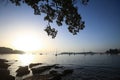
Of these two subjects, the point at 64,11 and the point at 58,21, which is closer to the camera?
the point at 64,11

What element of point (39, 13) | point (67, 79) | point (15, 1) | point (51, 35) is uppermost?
point (15, 1)

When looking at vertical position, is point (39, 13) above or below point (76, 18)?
above

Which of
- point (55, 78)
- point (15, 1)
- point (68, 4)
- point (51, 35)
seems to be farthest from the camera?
point (55, 78)

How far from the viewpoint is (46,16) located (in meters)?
15.2

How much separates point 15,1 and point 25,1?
1395 mm

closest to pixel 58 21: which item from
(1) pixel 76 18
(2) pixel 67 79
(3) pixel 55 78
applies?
(1) pixel 76 18

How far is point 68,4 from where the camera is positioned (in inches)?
543

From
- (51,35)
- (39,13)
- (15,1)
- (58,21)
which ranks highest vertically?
(15,1)

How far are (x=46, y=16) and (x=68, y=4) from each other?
289cm

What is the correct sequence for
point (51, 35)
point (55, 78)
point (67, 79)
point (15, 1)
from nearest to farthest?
point (15, 1) → point (51, 35) → point (55, 78) → point (67, 79)

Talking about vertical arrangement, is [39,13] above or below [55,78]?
above

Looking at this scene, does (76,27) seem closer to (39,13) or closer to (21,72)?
(39,13)

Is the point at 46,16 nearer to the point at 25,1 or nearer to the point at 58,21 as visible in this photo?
the point at 58,21

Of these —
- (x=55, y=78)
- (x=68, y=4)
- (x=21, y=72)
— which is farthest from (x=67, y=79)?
(x=68, y=4)
